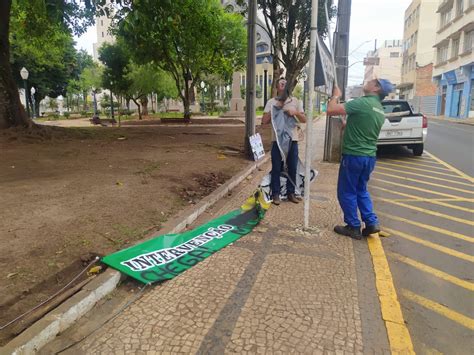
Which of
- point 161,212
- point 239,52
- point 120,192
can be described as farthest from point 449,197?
point 239,52

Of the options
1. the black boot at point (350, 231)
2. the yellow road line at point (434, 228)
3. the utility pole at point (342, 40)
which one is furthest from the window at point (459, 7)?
the black boot at point (350, 231)

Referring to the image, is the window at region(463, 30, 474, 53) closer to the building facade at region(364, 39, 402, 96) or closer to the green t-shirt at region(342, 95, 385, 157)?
the green t-shirt at region(342, 95, 385, 157)

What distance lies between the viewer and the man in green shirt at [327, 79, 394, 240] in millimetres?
4508

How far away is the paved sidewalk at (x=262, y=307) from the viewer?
8.82ft

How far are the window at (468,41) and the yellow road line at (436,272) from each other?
39013 millimetres

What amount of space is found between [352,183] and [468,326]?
193cm

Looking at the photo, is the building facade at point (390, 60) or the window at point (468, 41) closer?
the window at point (468, 41)

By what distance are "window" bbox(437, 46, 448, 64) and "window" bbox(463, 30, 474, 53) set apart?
6.15m

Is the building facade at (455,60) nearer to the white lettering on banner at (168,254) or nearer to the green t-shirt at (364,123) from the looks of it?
the green t-shirt at (364,123)

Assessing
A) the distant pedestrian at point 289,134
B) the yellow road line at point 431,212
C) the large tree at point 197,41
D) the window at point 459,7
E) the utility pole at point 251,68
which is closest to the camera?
the yellow road line at point 431,212

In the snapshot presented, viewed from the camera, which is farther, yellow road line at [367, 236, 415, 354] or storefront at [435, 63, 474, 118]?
storefront at [435, 63, 474, 118]

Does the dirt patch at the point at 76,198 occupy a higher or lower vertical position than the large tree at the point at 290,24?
lower

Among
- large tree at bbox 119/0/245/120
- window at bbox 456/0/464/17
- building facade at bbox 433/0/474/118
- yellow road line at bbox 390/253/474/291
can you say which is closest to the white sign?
large tree at bbox 119/0/245/120

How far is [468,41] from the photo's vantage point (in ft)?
124
